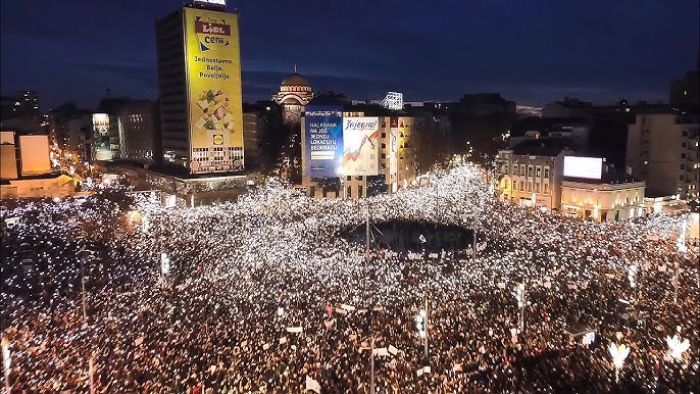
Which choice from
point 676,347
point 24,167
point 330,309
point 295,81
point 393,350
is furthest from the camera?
point 295,81

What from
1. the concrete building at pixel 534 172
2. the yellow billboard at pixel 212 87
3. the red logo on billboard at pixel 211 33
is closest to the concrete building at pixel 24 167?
the yellow billboard at pixel 212 87

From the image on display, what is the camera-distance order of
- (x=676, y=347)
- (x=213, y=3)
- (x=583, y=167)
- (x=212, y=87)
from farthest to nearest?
(x=213, y=3)
(x=212, y=87)
(x=583, y=167)
(x=676, y=347)

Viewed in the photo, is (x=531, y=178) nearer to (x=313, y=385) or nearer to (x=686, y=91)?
(x=686, y=91)

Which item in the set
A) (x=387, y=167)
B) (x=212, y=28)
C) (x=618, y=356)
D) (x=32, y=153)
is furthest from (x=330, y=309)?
(x=212, y=28)

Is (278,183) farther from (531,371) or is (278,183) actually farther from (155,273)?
(531,371)

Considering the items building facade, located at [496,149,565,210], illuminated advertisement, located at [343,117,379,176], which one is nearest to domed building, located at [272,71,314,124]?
illuminated advertisement, located at [343,117,379,176]

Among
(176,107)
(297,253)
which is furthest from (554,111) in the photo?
(297,253)

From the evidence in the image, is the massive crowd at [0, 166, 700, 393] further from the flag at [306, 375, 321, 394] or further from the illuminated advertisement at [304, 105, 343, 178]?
the illuminated advertisement at [304, 105, 343, 178]
